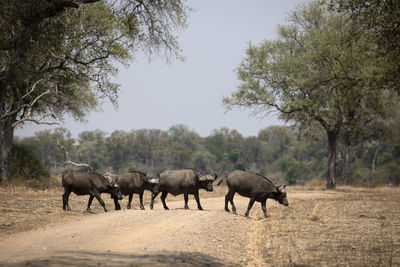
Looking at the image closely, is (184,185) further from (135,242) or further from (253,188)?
(135,242)

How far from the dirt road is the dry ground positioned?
0.02 metres

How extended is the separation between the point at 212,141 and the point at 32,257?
368 feet

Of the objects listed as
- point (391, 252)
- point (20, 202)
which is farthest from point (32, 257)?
point (20, 202)

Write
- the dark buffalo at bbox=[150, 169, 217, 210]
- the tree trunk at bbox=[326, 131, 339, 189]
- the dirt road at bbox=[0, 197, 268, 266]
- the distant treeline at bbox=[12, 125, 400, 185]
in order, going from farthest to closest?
1. the distant treeline at bbox=[12, 125, 400, 185]
2. the tree trunk at bbox=[326, 131, 339, 189]
3. the dark buffalo at bbox=[150, 169, 217, 210]
4. the dirt road at bbox=[0, 197, 268, 266]

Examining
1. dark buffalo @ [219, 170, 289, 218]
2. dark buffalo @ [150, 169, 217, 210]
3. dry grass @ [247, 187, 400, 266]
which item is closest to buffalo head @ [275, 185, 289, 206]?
dark buffalo @ [219, 170, 289, 218]

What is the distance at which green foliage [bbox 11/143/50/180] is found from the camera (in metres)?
30.3

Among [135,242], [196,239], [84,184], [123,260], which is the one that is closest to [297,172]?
[84,184]

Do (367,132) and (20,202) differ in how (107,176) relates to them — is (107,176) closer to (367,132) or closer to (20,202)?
(20,202)

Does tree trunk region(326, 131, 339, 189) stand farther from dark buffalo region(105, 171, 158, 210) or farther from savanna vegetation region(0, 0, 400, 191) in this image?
dark buffalo region(105, 171, 158, 210)

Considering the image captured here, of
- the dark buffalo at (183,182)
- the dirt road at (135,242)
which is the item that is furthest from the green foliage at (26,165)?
the dirt road at (135,242)

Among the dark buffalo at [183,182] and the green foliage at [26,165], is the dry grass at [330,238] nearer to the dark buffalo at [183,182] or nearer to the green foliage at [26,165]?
the dark buffalo at [183,182]

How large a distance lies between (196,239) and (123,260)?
3.05 m

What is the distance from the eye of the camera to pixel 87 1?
13375 millimetres

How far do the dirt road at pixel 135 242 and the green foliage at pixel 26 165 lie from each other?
1872cm
